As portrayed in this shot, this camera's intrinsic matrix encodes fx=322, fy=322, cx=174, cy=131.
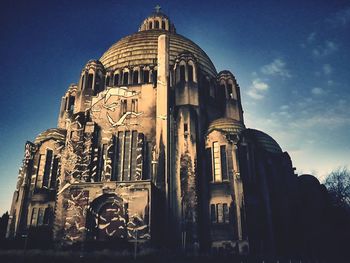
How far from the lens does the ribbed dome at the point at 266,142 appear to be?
35594 mm

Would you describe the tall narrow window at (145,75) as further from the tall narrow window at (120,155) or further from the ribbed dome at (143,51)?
the tall narrow window at (120,155)

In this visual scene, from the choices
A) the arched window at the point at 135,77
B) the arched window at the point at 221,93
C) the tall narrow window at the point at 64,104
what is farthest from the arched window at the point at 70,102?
the arched window at the point at 221,93

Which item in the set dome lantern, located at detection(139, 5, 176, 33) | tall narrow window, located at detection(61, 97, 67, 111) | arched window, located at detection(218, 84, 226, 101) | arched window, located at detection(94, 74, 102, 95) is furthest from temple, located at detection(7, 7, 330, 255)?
dome lantern, located at detection(139, 5, 176, 33)

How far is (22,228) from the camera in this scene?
2920 centimetres

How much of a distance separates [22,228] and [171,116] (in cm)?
1693

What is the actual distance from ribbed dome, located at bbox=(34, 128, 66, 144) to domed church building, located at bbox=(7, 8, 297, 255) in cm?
10

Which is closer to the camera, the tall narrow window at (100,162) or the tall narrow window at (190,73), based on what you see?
the tall narrow window at (100,162)

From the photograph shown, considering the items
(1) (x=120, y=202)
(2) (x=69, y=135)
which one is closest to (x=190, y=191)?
(1) (x=120, y=202)

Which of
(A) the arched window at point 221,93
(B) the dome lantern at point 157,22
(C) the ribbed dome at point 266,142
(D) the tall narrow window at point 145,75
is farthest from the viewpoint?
(B) the dome lantern at point 157,22

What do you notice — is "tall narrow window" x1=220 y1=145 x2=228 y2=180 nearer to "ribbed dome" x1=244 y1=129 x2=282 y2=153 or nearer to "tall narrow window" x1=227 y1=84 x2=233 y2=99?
"ribbed dome" x1=244 y1=129 x2=282 y2=153

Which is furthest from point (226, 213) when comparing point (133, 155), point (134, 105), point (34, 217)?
point (34, 217)

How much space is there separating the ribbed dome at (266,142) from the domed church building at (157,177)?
149mm

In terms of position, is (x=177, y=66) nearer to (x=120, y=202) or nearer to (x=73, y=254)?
(x=120, y=202)

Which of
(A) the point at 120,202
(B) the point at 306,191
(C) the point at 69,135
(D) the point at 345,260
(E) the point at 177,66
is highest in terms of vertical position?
(E) the point at 177,66
